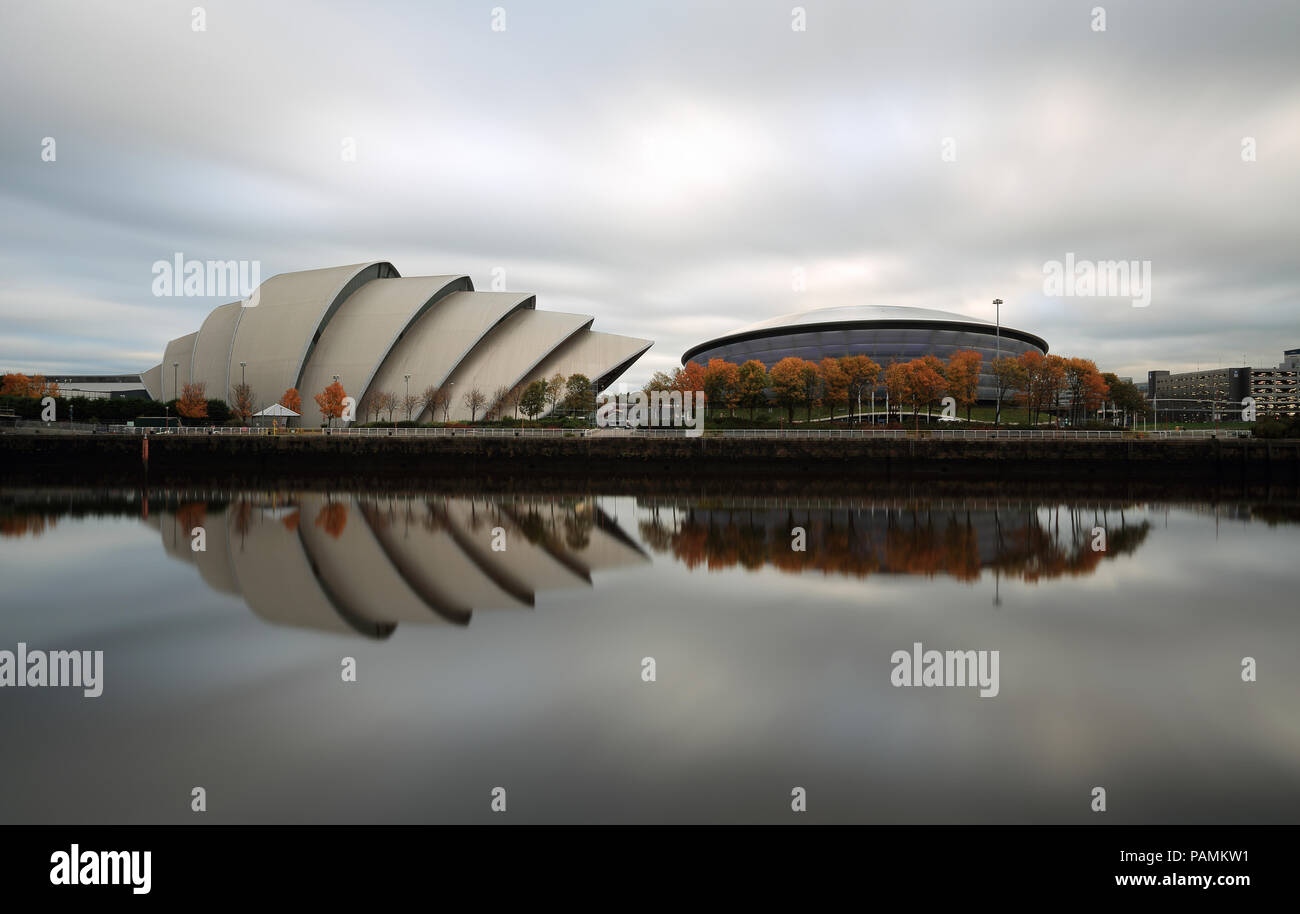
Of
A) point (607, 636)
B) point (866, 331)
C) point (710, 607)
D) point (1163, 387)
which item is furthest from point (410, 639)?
point (1163, 387)

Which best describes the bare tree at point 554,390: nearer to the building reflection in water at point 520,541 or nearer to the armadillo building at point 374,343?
the armadillo building at point 374,343

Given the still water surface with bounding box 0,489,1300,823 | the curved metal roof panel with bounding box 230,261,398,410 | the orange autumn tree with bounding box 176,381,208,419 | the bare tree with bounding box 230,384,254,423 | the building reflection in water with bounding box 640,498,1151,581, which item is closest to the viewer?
the still water surface with bounding box 0,489,1300,823

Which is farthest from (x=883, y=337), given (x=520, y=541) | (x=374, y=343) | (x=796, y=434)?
(x=520, y=541)

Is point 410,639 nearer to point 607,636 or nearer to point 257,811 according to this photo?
point 607,636

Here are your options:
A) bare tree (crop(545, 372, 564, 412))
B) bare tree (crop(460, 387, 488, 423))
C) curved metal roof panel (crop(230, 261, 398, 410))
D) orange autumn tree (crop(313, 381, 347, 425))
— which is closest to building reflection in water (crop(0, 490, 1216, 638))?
orange autumn tree (crop(313, 381, 347, 425))

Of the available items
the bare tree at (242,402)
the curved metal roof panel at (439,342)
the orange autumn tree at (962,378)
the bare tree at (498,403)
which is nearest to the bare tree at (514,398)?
the bare tree at (498,403)

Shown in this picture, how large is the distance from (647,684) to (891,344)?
52.1 metres

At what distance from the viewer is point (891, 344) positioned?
5309 centimetres

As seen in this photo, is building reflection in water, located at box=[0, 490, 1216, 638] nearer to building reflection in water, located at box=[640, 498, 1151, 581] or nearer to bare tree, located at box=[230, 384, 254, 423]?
building reflection in water, located at box=[640, 498, 1151, 581]

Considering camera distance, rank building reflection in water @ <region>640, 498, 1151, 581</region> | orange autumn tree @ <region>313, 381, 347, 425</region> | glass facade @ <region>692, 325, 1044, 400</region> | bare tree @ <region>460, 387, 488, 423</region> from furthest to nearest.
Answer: glass facade @ <region>692, 325, 1044, 400</region> → bare tree @ <region>460, 387, 488, 423</region> → orange autumn tree @ <region>313, 381, 347, 425</region> → building reflection in water @ <region>640, 498, 1151, 581</region>

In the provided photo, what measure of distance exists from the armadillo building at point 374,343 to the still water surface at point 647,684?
37923 millimetres

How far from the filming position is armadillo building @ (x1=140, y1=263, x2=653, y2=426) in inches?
1914
